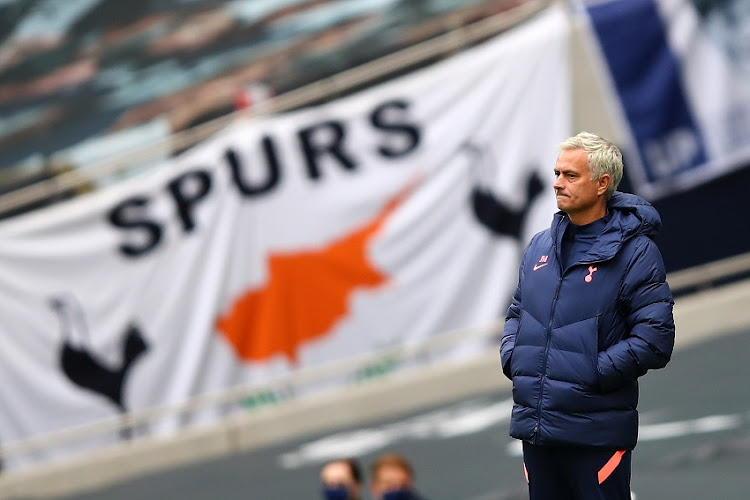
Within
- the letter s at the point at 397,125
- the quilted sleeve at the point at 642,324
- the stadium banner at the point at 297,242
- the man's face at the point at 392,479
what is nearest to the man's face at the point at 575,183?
the quilted sleeve at the point at 642,324

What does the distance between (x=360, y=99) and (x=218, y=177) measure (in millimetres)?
1003

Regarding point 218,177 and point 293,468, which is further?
point 218,177

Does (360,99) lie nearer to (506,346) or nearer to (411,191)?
(411,191)

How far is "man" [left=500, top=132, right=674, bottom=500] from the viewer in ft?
9.43

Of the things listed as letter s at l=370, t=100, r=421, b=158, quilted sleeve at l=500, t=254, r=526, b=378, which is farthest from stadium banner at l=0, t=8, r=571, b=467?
quilted sleeve at l=500, t=254, r=526, b=378

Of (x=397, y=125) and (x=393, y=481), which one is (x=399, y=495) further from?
(x=397, y=125)

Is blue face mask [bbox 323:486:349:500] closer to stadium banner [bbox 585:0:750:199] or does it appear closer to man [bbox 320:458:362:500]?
man [bbox 320:458:362:500]

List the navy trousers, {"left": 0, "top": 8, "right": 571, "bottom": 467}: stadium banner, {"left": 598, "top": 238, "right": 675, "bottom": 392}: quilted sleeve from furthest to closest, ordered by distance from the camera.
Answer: {"left": 0, "top": 8, "right": 571, "bottom": 467}: stadium banner, the navy trousers, {"left": 598, "top": 238, "right": 675, "bottom": 392}: quilted sleeve

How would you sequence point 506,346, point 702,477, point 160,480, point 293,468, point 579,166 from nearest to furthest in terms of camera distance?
point 579,166 → point 506,346 → point 702,477 → point 293,468 → point 160,480

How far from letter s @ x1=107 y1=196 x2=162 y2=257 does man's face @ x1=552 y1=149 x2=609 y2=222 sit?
5040 mm

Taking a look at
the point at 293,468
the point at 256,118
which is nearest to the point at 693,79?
the point at 256,118

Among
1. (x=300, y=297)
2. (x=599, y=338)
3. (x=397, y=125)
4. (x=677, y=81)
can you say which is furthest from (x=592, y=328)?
(x=300, y=297)

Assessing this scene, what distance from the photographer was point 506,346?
3102 millimetres

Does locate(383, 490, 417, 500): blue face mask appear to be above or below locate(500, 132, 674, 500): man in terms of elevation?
below
